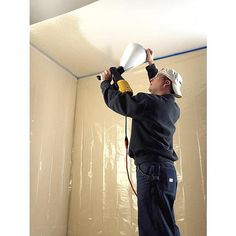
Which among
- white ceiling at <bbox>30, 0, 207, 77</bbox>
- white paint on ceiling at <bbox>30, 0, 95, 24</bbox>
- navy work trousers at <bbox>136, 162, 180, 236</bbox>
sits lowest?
navy work trousers at <bbox>136, 162, 180, 236</bbox>

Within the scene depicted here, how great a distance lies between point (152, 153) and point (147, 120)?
0.16 meters

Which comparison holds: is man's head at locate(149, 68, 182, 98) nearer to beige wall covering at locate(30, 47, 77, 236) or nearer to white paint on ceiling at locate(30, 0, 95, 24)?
white paint on ceiling at locate(30, 0, 95, 24)

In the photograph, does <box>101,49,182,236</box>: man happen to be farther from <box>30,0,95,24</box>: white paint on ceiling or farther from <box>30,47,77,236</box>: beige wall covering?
<box>30,47,77,236</box>: beige wall covering

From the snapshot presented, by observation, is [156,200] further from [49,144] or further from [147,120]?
[49,144]

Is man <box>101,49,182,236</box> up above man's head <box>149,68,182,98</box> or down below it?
below

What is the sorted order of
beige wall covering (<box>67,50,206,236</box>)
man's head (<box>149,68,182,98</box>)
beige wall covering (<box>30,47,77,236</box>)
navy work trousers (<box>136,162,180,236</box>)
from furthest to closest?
beige wall covering (<box>30,47,77,236</box>) → beige wall covering (<box>67,50,206,236</box>) → man's head (<box>149,68,182,98</box>) → navy work trousers (<box>136,162,180,236</box>)

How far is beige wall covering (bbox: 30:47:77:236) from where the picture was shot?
2008 millimetres

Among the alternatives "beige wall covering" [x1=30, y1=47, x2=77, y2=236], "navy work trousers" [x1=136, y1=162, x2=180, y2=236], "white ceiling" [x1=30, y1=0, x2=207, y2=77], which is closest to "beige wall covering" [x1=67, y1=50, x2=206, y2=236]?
"beige wall covering" [x1=30, y1=47, x2=77, y2=236]

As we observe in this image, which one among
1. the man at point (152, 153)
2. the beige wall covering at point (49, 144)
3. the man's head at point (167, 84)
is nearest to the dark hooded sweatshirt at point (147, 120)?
the man at point (152, 153)

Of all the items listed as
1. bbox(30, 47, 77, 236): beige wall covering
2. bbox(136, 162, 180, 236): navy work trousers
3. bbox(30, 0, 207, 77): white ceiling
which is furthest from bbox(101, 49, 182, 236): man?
bbox(30, 47, 77, 236): beige wall covering

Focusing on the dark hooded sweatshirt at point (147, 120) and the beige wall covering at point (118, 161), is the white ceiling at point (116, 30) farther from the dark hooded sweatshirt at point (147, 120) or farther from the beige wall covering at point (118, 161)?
the dark hooded sweatshirt at point (147, 120)

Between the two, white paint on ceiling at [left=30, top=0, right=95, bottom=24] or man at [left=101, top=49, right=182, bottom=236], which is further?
white paint on ceiling at [left=30, top=0, right=95, bottom=24]

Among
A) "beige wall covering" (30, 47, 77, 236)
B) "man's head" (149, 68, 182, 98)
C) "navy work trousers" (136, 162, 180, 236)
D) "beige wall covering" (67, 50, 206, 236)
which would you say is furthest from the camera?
"beige wall covering" (30, 47, 77, 236)
